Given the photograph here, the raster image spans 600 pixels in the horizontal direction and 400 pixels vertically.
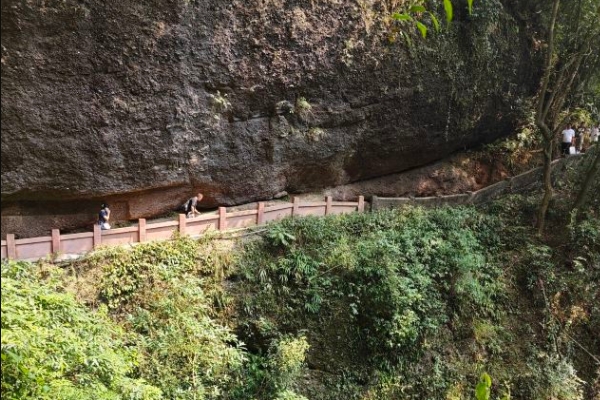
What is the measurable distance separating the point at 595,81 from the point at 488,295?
8.58 meters

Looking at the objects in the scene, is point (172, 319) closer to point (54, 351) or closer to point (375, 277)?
point (54, 351)

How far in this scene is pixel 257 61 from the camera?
10648mm

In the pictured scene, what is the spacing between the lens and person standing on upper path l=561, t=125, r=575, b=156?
16.5m

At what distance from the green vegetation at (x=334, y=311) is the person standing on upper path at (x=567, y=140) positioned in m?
3.50

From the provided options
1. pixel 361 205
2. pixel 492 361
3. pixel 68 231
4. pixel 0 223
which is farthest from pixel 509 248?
pixel 0 223

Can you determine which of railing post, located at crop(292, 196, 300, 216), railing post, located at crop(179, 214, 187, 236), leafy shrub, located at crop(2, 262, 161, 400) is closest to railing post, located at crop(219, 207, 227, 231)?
railing post, located at crop(179, 214, 187, 236)

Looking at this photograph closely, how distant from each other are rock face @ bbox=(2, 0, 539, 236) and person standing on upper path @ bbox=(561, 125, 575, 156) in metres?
2.98

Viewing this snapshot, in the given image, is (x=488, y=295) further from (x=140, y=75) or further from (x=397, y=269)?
(x=140, y=75)

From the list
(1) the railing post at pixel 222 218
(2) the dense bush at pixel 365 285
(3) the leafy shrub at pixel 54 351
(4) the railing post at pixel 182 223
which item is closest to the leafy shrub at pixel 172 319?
(4) the railing post at pixel 182 223

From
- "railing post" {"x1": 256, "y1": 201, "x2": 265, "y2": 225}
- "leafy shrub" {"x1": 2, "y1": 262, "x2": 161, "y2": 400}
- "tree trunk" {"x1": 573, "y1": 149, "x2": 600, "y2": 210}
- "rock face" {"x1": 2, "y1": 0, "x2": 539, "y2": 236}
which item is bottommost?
"leafy shrub" {"x1": 2, "y1": 262, "x2": 161, "y2": 400}

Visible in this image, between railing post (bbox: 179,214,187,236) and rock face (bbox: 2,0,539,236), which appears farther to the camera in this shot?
railing post (bbox: 179,214,187,236)

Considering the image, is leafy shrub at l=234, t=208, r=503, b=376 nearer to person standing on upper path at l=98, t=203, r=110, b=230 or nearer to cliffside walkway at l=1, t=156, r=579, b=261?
cliffside walkway at l=1, t=156, r=579, b=261

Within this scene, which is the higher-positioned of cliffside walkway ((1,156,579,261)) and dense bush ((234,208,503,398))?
cliffside walkway ((1,156,579,261))

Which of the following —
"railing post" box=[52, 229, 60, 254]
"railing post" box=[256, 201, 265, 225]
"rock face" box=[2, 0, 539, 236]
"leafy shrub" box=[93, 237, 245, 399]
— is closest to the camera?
"leafy shrub" box=[93, 237, 245, 399]
